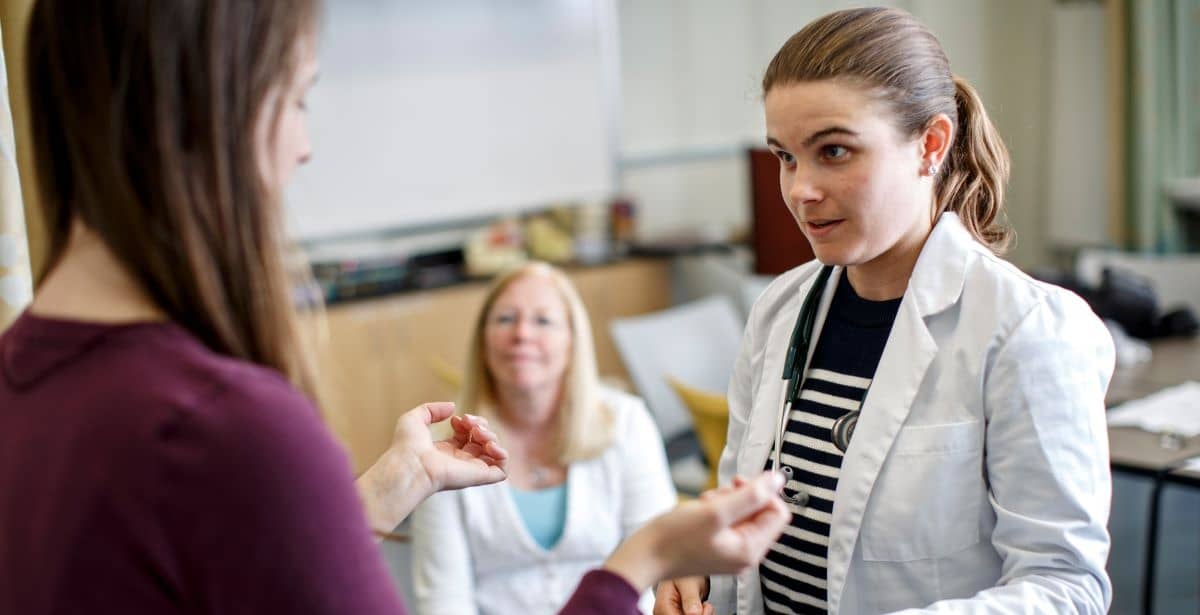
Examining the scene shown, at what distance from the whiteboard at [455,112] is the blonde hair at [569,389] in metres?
2.10

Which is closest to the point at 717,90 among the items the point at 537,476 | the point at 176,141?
the point at 537,476

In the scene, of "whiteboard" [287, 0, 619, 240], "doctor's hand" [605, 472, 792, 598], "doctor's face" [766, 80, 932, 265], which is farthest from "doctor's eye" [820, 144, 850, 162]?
"whiteboard" [287, 0, 619, 240]

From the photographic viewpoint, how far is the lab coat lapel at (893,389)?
4.37ft

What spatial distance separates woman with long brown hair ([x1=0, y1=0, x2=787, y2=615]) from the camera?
0.78m

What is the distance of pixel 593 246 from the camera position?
5.16m

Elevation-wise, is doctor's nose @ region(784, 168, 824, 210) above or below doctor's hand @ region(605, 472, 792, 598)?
above

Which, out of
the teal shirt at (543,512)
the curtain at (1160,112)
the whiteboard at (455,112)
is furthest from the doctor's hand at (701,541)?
the curtain at (1160,112)

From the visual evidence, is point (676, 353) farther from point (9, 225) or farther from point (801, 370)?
point (9, 225)

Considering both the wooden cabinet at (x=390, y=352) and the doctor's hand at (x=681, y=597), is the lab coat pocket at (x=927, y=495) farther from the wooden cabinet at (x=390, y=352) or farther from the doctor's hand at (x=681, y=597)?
the wooden cabinet at (x=390, y=352)

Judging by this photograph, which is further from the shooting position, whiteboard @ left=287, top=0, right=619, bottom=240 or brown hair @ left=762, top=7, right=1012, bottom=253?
whiteboard @ left=287, top=0, right=619, bottom=240

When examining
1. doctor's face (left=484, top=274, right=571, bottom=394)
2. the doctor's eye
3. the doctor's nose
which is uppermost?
the doctor's eye

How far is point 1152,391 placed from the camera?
2.97 m

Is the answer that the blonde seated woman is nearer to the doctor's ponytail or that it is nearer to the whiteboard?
the doctor's ponytail

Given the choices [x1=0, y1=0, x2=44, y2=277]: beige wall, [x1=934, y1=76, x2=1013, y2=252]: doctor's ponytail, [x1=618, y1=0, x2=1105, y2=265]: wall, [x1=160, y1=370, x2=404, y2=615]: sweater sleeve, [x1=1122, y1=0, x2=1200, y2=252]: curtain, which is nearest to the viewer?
[x1=160, y1=370, x2=404, y2=615]: sweater sleeve
